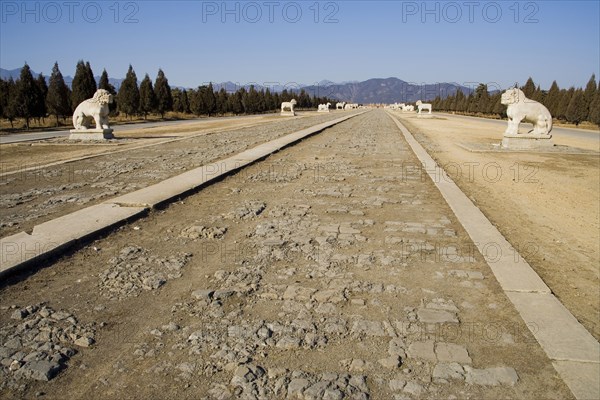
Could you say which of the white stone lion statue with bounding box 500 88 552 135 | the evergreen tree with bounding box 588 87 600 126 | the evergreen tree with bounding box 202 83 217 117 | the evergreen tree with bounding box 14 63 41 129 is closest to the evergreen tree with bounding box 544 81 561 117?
the evergreen tree with bounding box 588 87 600 126

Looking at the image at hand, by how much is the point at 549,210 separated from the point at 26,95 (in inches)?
1364

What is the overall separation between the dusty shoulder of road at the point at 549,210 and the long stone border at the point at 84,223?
5.14 metres

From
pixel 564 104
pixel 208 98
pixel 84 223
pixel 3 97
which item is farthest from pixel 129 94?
pixel 564 104

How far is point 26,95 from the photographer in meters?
30.6

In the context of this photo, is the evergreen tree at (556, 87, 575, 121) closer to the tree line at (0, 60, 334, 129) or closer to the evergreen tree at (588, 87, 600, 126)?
the evergreen tree at (588, 87, 600, 126)

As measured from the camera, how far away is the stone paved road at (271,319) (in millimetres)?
2580

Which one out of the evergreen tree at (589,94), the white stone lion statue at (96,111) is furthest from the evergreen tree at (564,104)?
the white stone lion statue at (96,111)

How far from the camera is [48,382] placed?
2543mm

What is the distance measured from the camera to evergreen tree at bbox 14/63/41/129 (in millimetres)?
30359

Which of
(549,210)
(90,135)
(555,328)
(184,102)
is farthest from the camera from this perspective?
(184,102)

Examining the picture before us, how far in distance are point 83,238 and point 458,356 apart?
4226 millimetres

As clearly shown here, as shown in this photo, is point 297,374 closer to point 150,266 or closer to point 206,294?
point 206,294

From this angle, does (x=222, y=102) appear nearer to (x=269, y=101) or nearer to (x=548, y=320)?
(x=269, y=101)

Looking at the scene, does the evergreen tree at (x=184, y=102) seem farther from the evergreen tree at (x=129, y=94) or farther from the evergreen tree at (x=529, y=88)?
the evergreen tree at (x=529, y=88)
